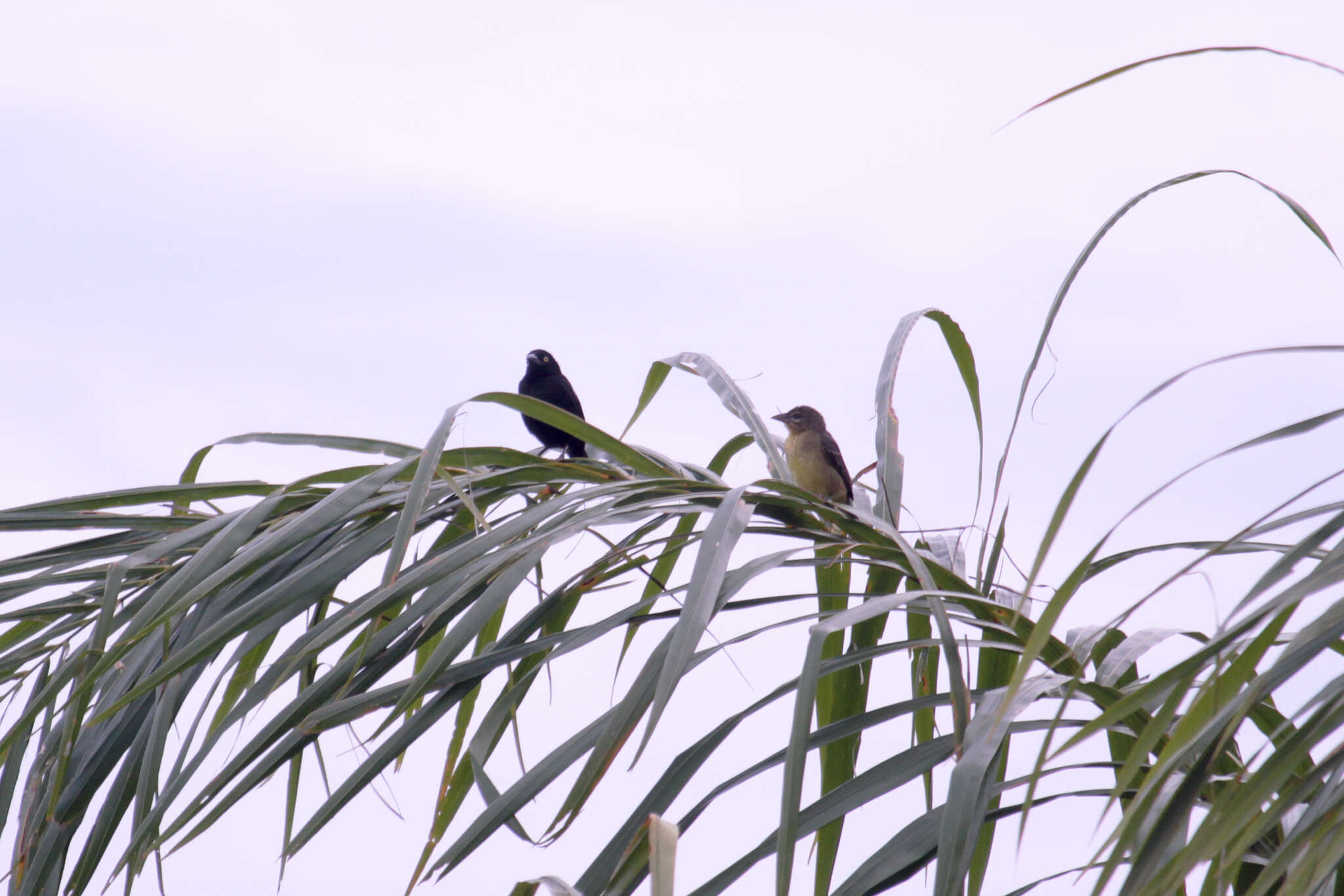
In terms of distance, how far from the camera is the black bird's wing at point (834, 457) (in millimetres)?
4695

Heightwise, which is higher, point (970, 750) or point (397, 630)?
point (397, 630)

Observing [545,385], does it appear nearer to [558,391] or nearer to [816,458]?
[558,391]

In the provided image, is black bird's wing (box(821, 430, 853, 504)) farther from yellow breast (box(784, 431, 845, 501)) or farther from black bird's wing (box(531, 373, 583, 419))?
black bird's wing (box(531, 373, 583, 419))

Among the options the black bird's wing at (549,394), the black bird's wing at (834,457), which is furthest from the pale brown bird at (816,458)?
the black bird's wing at (549,394)

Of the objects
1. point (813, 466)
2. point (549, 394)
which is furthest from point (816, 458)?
point (549, 394)

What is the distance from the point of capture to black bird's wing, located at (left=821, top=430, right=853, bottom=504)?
4695 millimetres

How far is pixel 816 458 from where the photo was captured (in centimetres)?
466

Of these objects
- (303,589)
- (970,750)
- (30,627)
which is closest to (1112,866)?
(970,750)

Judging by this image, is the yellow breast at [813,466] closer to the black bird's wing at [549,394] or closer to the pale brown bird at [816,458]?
the pale brown bird at [816,458]

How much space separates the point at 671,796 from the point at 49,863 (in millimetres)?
987

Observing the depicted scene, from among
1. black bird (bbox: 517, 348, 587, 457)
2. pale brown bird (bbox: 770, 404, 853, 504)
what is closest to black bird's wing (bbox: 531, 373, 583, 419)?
black bird (bbox: 517, 348, 587, 457)

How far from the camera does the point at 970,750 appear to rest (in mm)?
1349

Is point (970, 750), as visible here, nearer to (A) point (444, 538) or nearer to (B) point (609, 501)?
(B) point (609, 501)

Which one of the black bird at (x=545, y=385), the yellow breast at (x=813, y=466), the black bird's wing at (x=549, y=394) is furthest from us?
the black bird at (x=545, y=385)
